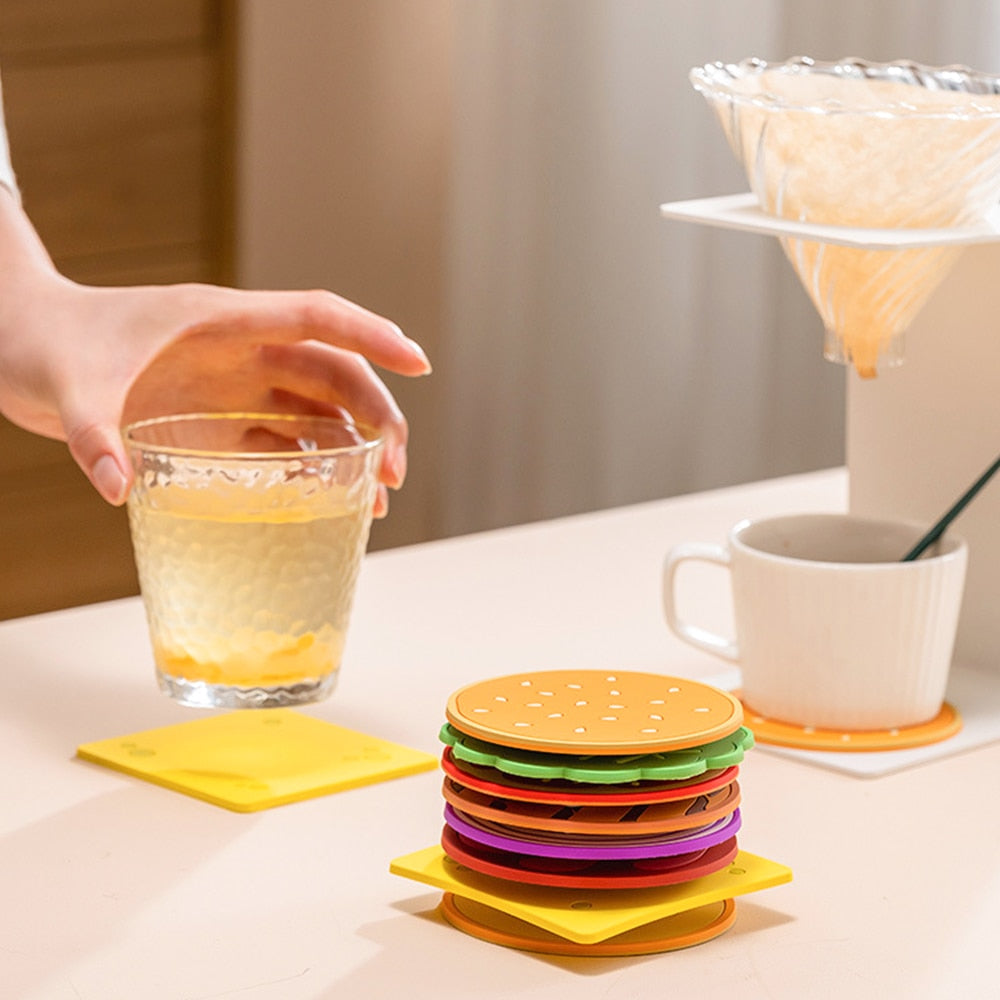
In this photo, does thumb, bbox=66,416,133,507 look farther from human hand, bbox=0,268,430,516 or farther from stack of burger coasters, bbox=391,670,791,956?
stack of burger coasters, bbox=391,670,791,956

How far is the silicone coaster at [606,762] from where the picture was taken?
0.57m

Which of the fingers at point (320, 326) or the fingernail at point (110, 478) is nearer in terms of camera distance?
the fingernail at point (110, 478)

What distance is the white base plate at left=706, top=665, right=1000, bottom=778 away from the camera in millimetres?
764

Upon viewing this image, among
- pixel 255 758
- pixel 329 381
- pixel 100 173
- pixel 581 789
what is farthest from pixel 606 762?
pixel 100 173

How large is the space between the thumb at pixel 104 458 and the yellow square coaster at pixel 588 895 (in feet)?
0.66

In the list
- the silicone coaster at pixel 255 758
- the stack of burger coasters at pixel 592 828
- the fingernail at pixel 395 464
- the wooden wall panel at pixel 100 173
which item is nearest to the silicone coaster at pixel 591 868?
the stack of burger coasters at pixel 592 828

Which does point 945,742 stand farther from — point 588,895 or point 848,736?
point 588,895

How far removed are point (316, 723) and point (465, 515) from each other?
156cm

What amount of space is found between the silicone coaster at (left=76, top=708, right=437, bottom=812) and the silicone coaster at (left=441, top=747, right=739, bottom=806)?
0.49 feet

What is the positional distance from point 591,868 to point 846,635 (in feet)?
0.77

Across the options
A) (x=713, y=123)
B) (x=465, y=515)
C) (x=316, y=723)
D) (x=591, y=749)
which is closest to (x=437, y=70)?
(x=713, y=123)

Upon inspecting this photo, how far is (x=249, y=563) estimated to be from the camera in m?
0.72

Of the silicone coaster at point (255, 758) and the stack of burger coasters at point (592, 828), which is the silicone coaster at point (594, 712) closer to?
the stack of burger coasters at point (592, 828)

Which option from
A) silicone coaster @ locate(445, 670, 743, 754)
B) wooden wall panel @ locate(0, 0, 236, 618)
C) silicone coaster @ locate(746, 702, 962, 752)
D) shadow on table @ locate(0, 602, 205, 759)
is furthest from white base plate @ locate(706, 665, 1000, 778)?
wooden wall panel @ locate(0, 0, 236, 618)
